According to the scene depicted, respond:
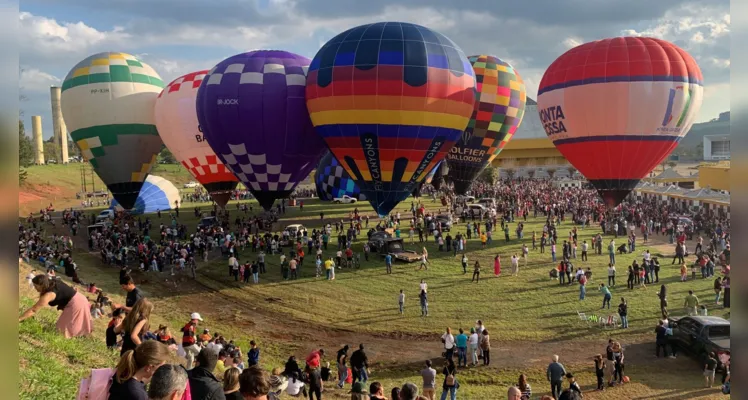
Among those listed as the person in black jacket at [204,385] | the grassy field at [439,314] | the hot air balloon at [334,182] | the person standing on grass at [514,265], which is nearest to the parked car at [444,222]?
the grassy field at [439,314]

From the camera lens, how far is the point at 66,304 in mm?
7051

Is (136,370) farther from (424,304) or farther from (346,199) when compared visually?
(346,199)

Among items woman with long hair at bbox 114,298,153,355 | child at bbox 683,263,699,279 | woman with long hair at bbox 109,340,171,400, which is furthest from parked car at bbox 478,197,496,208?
woman with long hair at bbox 109,340,171,400

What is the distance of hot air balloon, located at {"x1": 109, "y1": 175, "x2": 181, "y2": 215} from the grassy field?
14102 mm

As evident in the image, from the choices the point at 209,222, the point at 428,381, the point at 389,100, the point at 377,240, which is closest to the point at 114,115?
the point at 209,222

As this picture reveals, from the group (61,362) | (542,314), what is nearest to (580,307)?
(542,314)

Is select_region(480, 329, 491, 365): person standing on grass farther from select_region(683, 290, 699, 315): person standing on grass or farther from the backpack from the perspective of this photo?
the backpack

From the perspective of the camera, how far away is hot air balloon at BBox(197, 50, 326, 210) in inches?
959

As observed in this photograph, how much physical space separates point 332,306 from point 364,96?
25.6 feet

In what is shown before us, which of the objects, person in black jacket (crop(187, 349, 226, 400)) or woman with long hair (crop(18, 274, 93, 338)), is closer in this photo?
person in black jacket (crop(187, 349, 226, 400))

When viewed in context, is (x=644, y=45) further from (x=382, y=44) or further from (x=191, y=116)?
(x=191, y=116)

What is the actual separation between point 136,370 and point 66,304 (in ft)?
11.4

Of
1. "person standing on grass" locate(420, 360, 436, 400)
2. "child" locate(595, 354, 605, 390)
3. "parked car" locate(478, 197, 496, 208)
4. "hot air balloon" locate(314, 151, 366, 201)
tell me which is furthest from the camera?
"hot air balloon" locate(314, 151, 366, 201)

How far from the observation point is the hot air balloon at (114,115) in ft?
98.6
